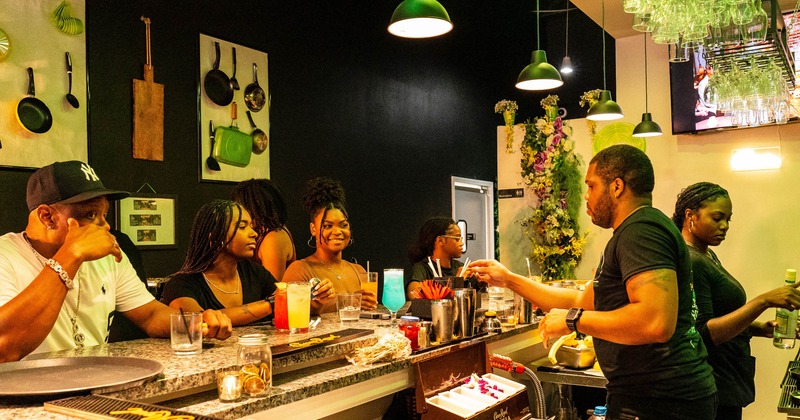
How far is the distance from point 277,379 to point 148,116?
2.74m

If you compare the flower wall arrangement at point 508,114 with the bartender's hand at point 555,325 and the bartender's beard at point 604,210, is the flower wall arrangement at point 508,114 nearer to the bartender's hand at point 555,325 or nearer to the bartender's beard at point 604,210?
the bartender's beard at point 604,210

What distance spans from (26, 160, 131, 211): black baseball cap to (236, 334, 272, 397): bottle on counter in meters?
0.68

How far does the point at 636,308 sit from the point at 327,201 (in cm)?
208

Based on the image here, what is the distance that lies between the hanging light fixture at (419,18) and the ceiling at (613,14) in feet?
8.44

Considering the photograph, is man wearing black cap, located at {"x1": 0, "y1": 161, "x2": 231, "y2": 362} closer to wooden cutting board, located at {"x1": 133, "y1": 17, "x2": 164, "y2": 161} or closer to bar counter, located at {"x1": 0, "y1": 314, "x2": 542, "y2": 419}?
bar counter, located at {"x1": 0, "y1": 314, "x2": 542, "y2": 419}

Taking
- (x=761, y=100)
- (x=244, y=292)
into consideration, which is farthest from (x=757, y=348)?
(x=244, y=292)

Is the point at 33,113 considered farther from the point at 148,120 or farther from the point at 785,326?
the point at 785,326

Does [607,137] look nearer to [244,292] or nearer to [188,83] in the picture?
[188,83]

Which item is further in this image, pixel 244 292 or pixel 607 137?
pixel 607 137

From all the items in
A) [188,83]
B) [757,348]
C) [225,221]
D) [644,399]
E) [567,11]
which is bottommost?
[757,348]

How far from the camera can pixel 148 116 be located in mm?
4070

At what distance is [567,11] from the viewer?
8.07 meters

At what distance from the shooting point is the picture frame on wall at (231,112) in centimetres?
446

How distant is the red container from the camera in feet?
7.47
